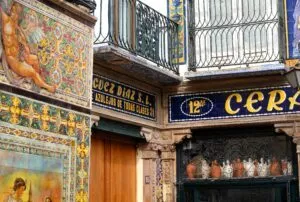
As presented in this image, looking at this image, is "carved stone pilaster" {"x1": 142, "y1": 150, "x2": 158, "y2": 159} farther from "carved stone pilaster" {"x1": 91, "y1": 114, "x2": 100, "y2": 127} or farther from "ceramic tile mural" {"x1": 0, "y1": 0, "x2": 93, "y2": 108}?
"ceramic tile mural" {"x1": 0, "y1": 0, "x2": 93, "y2": 108}

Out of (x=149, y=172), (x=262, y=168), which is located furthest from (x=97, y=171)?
(x=262, y=168)

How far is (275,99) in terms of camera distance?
905cm

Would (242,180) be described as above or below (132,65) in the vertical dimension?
below

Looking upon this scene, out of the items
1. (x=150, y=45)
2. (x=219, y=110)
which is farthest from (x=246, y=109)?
(x=150, y=45)

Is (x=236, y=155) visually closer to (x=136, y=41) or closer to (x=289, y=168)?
(x=289, y=168)

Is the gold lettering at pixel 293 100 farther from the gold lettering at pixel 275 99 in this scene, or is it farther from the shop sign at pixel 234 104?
the gold lettering at pixel 275 99

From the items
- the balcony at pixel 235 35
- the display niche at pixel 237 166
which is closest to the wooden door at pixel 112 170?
the display niche at pixel 237 166

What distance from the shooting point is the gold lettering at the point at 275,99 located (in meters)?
9.02

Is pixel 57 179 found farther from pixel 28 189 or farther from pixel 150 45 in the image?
pixel 150 45

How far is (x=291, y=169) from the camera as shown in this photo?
9.05 m

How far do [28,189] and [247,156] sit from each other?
15.3 ft

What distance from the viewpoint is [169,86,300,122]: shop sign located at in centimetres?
900

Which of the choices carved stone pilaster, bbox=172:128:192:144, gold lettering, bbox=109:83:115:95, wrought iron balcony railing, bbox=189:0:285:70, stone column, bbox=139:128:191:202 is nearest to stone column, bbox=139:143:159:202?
stone column, bbox=139:128:191:202

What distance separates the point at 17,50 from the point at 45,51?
37 centimetres
